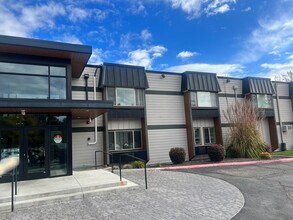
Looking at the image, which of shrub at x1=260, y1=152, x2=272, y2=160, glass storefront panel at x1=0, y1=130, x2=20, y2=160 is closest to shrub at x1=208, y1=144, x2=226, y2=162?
shrub at x1=260, y1=152, x2=272, y2=160

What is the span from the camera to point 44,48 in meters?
9.30

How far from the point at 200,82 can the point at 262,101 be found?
6.76 meters

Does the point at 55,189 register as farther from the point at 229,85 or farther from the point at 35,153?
the point at 229,85

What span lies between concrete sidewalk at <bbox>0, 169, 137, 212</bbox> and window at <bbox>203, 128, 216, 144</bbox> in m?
10.7

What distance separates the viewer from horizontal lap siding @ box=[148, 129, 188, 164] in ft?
50.8

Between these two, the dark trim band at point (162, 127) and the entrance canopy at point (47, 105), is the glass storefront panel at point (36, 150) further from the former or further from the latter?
the dark trim band at point (162, 127)

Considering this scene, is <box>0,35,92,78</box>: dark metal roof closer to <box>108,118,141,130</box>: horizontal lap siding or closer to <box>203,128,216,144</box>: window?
<box>108,118,141,130</box>: horizontal lap siding

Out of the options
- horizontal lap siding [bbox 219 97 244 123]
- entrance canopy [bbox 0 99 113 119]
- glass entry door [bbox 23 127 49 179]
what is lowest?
glass entry door [bbox 23 127 49 179]

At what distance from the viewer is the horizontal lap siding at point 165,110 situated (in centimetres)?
1590

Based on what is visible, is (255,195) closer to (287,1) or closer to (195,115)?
(195,115)

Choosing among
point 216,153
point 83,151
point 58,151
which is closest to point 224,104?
point 216,153

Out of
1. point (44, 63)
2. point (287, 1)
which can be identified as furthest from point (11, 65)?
point (287, 1)

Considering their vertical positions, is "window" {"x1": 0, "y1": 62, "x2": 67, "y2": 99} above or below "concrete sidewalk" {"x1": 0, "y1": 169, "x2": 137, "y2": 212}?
above

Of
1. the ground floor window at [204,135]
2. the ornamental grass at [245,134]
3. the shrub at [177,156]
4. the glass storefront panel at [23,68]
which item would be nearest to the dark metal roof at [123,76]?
the glass storefront panel at [23,68]
